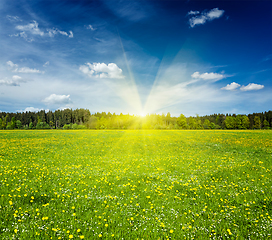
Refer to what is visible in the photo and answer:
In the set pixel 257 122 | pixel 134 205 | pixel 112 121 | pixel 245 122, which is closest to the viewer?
pixel 134 205

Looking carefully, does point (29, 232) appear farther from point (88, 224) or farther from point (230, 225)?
point (230, 225)

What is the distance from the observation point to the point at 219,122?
152 meters

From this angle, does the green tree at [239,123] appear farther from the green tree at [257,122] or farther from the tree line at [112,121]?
the green tree at [257,122]

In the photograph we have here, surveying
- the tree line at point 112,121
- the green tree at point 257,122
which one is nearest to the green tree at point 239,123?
the tree line at point 112,121

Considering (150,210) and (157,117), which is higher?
(157,117)

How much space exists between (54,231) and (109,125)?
135 m

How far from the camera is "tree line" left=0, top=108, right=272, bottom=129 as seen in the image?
126 meters

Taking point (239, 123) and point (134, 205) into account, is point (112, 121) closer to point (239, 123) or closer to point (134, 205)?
point (239, 123)

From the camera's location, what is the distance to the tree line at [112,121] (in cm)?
12562

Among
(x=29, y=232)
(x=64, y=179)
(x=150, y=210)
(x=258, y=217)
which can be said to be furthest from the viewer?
(x=64, y=179)

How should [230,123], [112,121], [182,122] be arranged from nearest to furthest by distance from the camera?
[182,122], [230,123], [112,121]

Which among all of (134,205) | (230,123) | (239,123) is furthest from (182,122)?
(134,205)

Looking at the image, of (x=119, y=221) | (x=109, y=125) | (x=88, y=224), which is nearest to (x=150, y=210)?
(x=119, y=221)

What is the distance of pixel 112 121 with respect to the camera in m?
142
